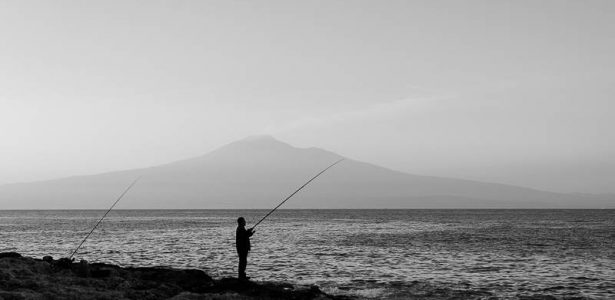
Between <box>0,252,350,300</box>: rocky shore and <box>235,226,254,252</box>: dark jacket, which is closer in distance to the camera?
<box>0,252,350,300</box>: rocky shore

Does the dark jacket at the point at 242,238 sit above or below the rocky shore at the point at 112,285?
above

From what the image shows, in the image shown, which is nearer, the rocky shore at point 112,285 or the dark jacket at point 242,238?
the rocky shore at point 112,285

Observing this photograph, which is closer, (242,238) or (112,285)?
(112,285)

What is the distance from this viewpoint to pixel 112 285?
13430mm

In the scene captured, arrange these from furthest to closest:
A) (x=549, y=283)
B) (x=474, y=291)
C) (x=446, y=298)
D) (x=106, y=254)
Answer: (x=106, y=254)
(x=549, y=283)
(x=474, y=291)
(x=446, y=298)

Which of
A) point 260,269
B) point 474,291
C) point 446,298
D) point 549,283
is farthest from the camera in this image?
point 260,269

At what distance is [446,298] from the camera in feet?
51.0

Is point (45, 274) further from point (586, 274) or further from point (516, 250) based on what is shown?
point (516, 250)

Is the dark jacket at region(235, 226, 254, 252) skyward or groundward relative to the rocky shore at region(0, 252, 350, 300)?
skyward

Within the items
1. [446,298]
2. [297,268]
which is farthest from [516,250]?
[446,298]

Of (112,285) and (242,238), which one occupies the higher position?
(242,238)

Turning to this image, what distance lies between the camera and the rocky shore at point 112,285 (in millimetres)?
11758

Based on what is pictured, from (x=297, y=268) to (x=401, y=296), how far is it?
7.17m

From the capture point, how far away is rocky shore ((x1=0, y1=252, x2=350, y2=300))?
11.8 meters
